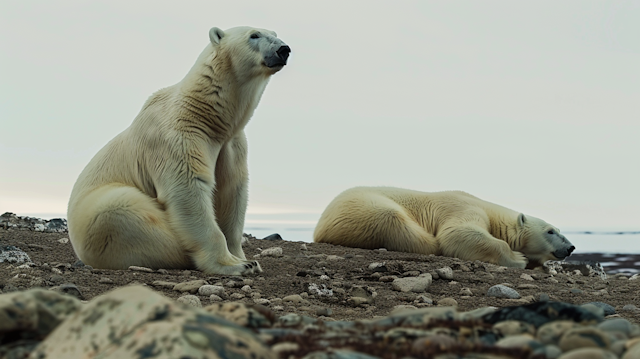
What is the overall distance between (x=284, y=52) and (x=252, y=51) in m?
0.32

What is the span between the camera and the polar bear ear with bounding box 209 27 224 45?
6.48 metres

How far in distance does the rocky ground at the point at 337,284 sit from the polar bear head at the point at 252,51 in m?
2.06

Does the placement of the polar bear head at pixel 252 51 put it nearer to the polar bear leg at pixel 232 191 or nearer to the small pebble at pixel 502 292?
the polar bear leg at pixel 232 191

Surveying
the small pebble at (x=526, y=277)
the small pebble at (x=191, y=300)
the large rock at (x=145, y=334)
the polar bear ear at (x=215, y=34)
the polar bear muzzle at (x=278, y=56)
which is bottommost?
the small pebble at (x=526, y=277)

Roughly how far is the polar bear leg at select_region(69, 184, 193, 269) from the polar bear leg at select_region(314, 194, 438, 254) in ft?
11.5

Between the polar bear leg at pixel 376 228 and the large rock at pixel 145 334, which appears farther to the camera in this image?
the polar bear leg at pixel 376 228

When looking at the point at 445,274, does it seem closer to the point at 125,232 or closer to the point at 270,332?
the point at 125,232

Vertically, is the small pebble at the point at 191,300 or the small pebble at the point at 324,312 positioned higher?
the small pebble at the point at 191,300

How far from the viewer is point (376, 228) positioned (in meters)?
9.29

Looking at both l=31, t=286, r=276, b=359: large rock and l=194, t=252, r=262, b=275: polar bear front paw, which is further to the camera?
l=194, t=252, r=262, b=275: polar bear front paw

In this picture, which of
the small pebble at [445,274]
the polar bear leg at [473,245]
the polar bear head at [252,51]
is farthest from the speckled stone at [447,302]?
the polar bear leg at [473,245]

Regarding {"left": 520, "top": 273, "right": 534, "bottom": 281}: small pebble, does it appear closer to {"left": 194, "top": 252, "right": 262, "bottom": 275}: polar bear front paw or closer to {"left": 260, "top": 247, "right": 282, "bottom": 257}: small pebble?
{"left": 260, "top": 247, "right": 282, "bottom": 257}: small pebble

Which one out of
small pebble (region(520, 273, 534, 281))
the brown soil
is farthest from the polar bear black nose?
small pebble (region(520, 273, 534, 281))

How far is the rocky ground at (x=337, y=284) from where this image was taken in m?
5.45
